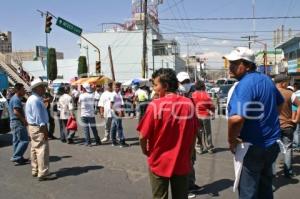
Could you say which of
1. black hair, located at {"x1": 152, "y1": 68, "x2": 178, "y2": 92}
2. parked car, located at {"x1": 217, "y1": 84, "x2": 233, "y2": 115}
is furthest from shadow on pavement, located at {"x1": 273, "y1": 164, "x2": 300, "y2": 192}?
parked car, located at {"x1": 217, "y1": 84, "x2": 233, "y2": 115}

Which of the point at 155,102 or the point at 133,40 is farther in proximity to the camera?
the point at 133,40

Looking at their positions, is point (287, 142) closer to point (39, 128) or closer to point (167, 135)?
point (167, 135)

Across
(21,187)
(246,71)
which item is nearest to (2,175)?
(21,187)

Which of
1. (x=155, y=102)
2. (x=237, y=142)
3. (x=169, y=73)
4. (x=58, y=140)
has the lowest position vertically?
(x=58, y=140)

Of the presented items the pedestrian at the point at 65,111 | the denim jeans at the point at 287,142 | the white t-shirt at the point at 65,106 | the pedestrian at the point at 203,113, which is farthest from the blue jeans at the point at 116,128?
the denim jeans at the point at 287,142

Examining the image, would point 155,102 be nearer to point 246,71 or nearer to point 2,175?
point 246,71

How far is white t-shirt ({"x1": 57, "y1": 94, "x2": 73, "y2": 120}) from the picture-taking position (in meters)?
12.3

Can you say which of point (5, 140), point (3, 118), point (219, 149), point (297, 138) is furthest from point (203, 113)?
point (5, 140)

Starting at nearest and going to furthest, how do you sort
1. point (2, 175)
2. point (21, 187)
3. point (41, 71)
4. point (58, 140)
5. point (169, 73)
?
1. point (169, 73)
2. point (21, 187)
3. point (2, 175)
4. point (58, 140)
5. point (41, 71)

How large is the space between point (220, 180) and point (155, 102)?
3.74 m

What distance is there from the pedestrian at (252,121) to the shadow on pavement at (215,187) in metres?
Answer: 2.60

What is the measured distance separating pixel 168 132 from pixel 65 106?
8.60 metres

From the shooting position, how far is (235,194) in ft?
21.0

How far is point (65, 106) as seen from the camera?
482 inches
